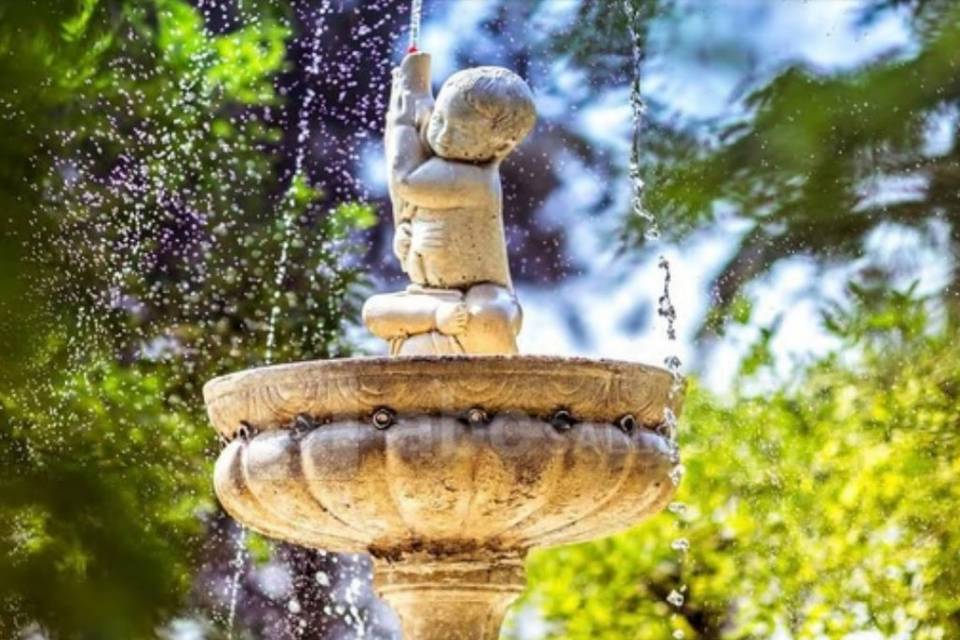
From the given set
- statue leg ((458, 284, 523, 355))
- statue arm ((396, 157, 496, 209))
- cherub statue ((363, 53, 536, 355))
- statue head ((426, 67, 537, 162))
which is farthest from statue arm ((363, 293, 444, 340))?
statue head ((426, 67, 537, 162))

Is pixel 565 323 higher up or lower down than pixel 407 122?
higher up

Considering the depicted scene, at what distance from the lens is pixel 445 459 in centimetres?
494

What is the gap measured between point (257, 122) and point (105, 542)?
507 inches

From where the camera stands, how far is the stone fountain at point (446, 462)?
16.3 feet

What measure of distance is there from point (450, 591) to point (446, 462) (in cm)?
63

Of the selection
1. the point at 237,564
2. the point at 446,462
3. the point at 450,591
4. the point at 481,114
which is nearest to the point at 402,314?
the point at 481,114

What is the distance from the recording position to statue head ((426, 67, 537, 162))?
6.20 meters

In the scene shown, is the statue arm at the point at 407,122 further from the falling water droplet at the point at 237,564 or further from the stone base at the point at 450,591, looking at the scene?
the falling water droplet at the point at 237,564

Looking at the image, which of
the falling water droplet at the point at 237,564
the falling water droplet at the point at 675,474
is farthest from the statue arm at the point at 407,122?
the falling water droplet at the point at 237,564

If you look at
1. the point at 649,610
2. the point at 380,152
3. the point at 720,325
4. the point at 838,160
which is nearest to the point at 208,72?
the point at 380,152

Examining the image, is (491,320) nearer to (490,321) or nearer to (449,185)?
(490,321)

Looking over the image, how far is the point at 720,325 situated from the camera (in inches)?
512

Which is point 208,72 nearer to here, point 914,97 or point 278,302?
point 278,302

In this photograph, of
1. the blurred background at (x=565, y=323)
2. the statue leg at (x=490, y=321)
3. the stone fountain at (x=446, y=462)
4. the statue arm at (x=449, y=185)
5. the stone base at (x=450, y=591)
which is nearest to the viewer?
the stone fountain at (x=446, y=462)
